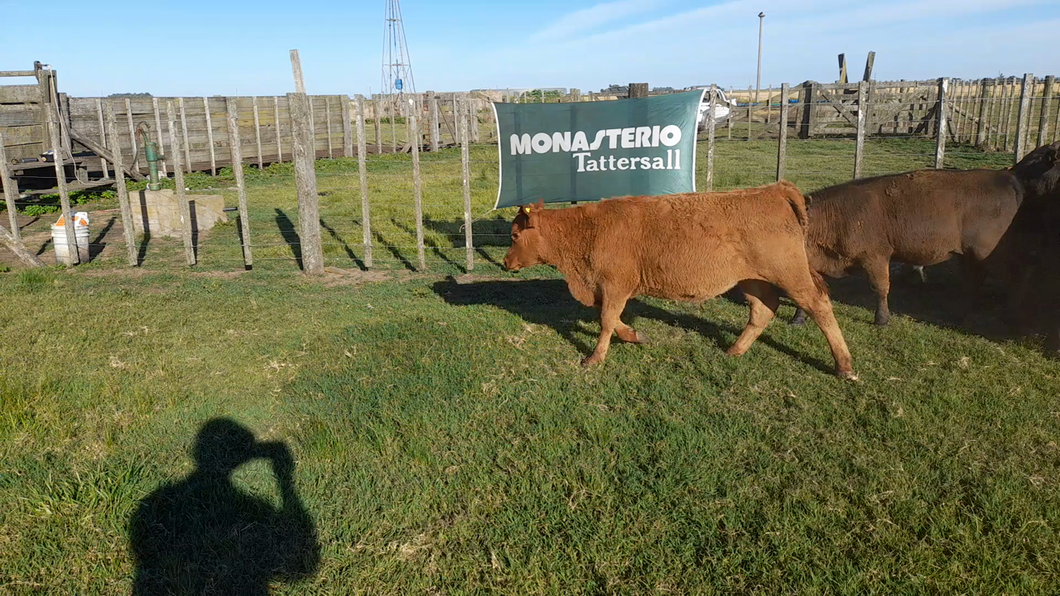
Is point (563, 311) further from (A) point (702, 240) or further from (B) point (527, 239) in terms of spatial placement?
(A) point (702, 240)

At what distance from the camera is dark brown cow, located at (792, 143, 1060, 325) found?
7.68 m

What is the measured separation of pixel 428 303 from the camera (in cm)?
876

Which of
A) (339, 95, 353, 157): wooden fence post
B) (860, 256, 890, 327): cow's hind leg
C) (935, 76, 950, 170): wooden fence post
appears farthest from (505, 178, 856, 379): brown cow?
(339, 95, 353, 157): wooden fence post

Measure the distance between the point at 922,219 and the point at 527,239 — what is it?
429 centimetres

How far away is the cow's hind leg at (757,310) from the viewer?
677 centimetres

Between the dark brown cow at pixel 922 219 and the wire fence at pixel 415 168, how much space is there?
5.90ft

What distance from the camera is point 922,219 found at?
7707mm

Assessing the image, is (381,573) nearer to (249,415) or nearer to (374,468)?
(374,468)

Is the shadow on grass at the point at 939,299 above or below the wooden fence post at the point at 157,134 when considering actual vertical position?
below

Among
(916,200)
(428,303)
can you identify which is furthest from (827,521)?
(428,303)

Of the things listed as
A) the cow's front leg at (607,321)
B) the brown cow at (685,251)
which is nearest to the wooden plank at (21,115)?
the brown cow at (685,251)

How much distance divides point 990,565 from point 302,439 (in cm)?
435

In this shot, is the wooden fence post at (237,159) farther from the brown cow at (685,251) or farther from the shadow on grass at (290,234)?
the brown cow at (685,251)

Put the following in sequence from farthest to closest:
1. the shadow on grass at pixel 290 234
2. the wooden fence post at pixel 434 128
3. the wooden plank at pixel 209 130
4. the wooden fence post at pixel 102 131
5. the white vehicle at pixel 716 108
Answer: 1. the wooden fence post at pixel 434 128
2. the wooden plank at pixel 209 130
3. the wooden fence post at pixel 102 131
4. the white vehicle at pixel 716 108
5. the shadow on grass at pixel 290 234
